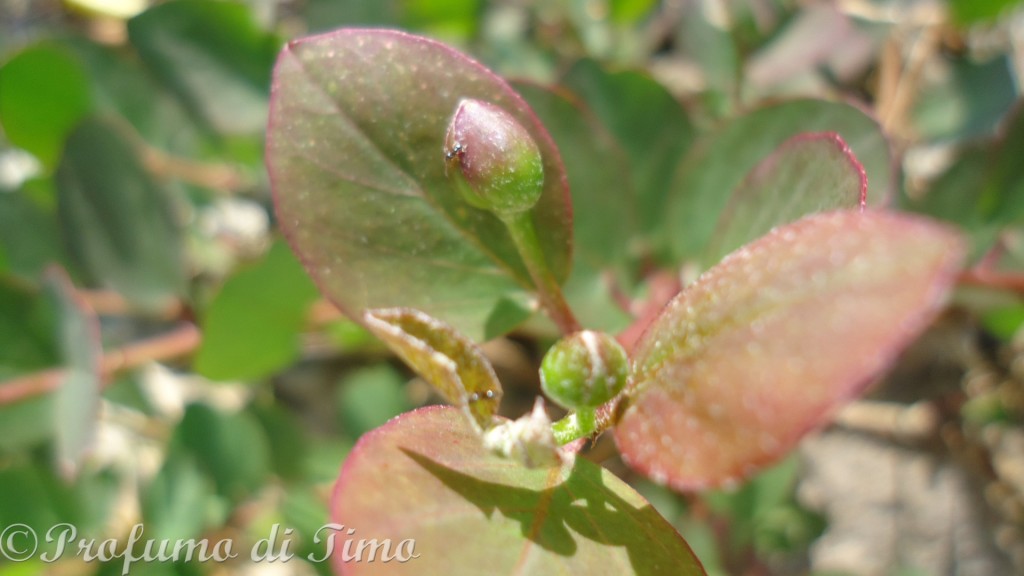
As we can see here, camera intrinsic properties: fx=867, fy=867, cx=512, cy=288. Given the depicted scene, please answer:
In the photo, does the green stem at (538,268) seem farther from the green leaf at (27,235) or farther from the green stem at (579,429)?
the green leaf at (27,235)

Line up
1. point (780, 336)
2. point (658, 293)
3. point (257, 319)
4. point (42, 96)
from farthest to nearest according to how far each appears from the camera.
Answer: point (42, 96), point (257, 319), point (658, 293), point (780, 336)

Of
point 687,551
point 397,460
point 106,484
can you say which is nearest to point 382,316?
point 397,460

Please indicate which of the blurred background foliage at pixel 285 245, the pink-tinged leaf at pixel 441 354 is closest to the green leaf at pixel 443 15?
the blurred background foliage at pixel 285 245

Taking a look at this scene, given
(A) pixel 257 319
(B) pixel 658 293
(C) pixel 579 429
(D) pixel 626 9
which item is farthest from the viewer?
(D) pixel 626 9

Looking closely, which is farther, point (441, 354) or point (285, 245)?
point (285, 245)

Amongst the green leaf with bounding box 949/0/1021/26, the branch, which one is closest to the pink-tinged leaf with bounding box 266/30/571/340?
the branch

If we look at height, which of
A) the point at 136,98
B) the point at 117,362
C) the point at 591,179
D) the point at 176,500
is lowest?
→ the point at 176,500

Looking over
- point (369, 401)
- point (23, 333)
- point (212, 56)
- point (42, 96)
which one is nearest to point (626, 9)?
point (212, 56)

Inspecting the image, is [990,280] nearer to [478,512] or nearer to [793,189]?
[793,189]
